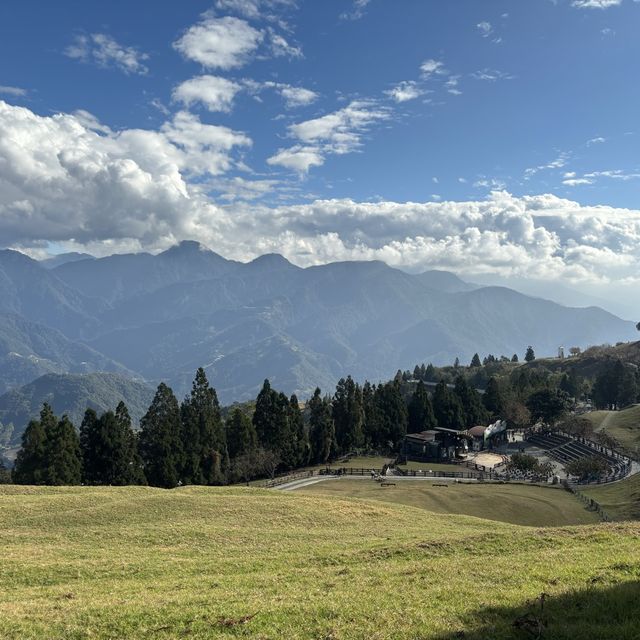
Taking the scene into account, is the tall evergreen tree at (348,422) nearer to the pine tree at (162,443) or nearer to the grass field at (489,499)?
the grass field at (489,499)

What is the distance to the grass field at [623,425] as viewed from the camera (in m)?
99.6

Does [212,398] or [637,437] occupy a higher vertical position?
[212,398]

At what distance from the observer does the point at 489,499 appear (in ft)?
198

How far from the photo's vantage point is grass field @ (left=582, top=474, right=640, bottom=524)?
5550 centimetres

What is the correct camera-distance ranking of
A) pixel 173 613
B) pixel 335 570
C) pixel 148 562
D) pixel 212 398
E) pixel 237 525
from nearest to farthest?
pixel 173 613, pixel 335 570, pixel 148 562, pixel 237 525, pixel 212 398

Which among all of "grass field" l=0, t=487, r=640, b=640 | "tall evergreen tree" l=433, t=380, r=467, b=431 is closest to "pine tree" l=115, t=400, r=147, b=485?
"grass field" l=0, t=487, r=640, b=640

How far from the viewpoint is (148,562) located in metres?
26.8

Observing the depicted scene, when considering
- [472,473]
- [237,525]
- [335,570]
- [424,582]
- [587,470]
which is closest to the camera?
[424,582]

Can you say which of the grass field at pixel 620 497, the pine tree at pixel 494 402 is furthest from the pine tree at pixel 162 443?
the pine tree at pixel 494 402

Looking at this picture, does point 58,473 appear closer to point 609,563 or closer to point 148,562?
point 148,562

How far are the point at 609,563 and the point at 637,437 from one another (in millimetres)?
95723

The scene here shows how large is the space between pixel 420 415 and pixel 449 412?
27.8 ft

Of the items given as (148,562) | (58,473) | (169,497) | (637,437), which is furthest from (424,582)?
(637,437)

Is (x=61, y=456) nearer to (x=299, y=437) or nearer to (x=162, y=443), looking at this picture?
(x=162, y=443)
